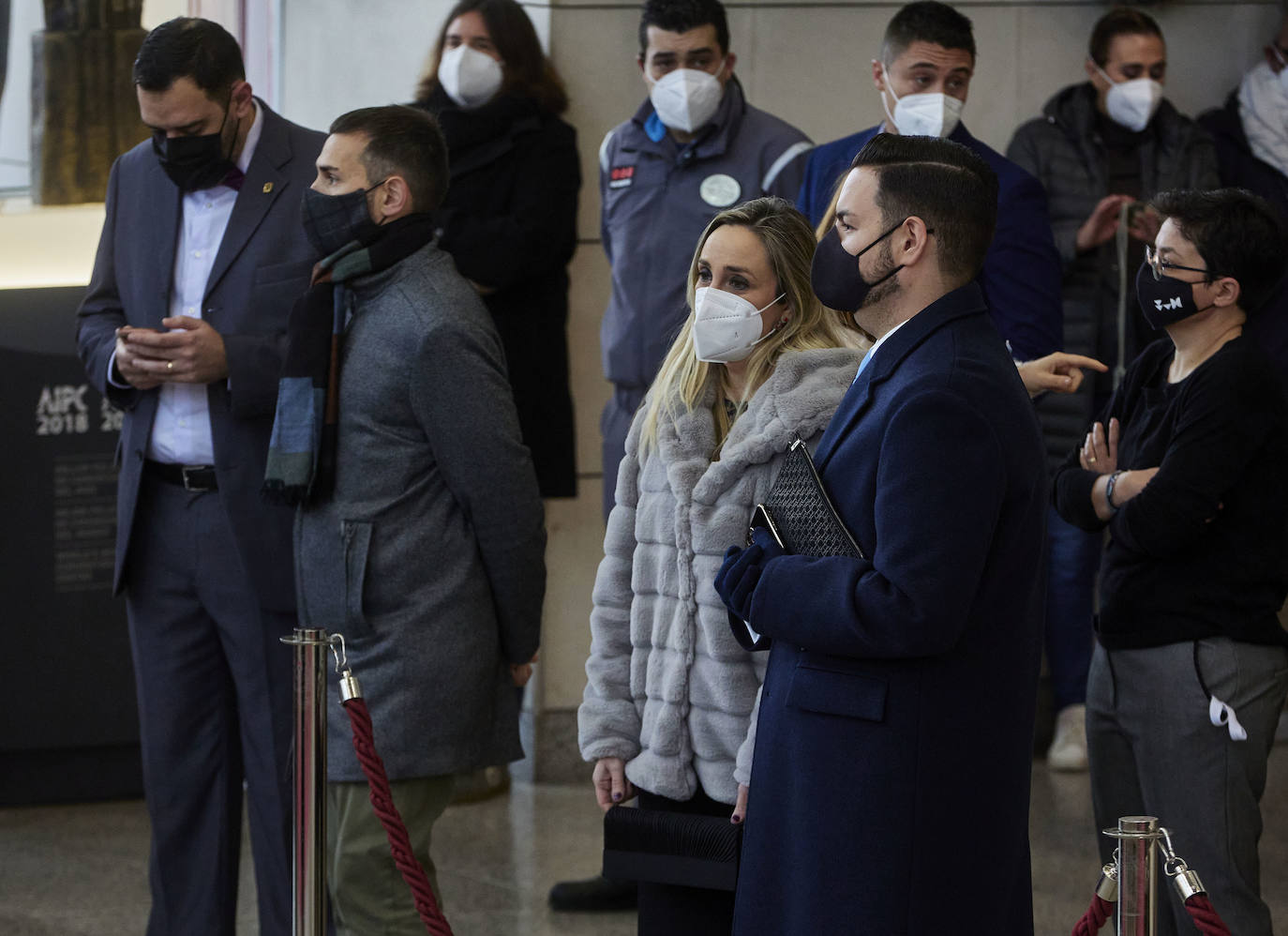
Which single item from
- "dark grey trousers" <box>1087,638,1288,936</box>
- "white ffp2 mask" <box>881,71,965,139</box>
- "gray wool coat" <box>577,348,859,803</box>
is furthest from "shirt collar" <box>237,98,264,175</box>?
"dark grey trousers" <box>1087,638,1288,936</box>

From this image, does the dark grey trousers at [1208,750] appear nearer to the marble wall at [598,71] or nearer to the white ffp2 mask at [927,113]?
the white ffp2 mask at [927,113]

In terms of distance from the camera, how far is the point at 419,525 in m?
3.18

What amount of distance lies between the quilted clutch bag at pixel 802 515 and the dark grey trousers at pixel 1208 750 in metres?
1.13

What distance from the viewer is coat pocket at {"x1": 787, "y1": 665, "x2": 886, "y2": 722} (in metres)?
2.21

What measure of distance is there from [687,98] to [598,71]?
92cm

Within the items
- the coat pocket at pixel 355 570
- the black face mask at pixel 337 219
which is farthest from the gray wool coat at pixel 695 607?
the black face mask at pixel 337 219

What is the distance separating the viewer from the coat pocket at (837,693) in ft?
7.23

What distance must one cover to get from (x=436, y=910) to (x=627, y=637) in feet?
1.78

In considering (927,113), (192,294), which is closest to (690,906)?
(192,294)

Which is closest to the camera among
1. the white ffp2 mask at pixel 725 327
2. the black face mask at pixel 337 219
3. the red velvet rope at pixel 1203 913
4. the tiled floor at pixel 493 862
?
the red velvet rope at pixel 1203 913

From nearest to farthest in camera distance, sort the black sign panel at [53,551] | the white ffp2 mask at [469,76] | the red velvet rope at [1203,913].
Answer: the red velvet rope at [1203,913]
the white ffp2 mask at [469,76]
the black sign panel at [53,551]

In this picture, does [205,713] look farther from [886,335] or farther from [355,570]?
[886,335]

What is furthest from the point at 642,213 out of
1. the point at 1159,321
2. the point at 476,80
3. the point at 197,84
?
the point at 1159,321

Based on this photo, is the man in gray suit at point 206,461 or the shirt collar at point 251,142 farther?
the shirt collar at point 251,142
